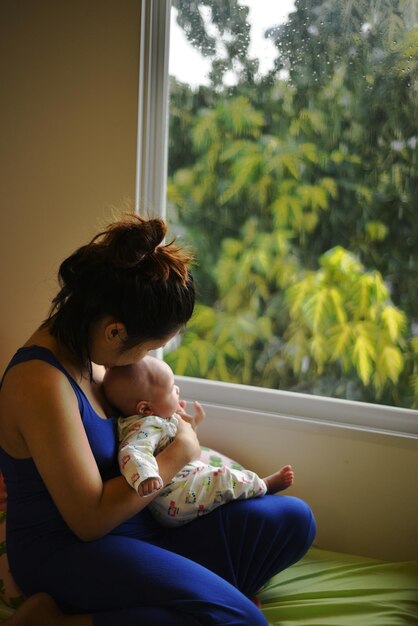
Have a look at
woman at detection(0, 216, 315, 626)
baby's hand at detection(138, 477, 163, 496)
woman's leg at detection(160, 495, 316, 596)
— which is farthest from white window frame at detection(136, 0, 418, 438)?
baby's hand at detection(138, 477, 163, 496)

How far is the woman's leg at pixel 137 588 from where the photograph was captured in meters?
1.59

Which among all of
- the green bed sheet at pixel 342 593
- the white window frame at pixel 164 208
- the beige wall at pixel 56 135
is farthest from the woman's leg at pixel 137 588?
Answer: the beige wall at pixel 56 135

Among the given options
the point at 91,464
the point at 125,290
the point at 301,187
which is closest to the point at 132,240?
the point at 125,290

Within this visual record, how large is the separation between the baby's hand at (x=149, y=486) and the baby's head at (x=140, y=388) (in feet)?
0.89

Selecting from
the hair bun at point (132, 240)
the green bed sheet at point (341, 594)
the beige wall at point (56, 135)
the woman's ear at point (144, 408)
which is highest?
the beige wall at point (56, 135)

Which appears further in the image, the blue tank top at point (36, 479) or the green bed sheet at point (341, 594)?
the green bed sheet at point (341, 594)

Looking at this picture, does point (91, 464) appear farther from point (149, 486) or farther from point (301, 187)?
point (301, 187)

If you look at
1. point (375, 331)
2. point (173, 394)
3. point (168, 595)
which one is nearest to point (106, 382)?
point (173, 394)

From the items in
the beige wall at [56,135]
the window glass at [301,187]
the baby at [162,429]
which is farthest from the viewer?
the beige wall at [56,135]

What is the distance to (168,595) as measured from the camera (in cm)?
159

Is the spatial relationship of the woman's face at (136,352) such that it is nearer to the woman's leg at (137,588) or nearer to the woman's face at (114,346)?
the woman's face at (114,346)

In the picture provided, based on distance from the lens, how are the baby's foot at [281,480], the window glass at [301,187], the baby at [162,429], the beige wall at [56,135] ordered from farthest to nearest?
the beige wall at [56,135] < the window glass at [301,187] < the baby's foot at [281,480] < the baby at [162,429]

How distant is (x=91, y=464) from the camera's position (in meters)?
1.61

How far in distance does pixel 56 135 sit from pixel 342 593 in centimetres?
171
